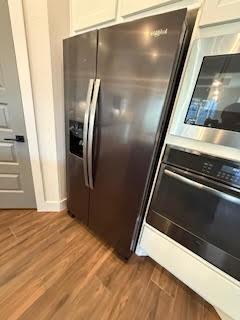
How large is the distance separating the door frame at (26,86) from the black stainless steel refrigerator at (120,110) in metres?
0.30

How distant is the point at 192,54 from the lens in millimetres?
869

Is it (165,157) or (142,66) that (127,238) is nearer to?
(165,157)

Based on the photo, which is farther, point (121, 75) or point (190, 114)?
point (121, 75)

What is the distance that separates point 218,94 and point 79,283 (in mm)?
→ 1549

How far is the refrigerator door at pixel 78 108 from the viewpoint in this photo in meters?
1.20

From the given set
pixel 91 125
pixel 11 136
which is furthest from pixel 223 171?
pixel 11 136

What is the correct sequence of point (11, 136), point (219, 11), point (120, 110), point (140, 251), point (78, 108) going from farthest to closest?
point (11, 136) < point (140, 251) < point (78, 108) < point (120, 110) < point (219, 11)

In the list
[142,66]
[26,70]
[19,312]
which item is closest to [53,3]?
[26,70]

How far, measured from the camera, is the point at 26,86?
142cm

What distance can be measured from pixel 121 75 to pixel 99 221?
1.19 metres

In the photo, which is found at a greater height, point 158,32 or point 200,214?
point 158,32

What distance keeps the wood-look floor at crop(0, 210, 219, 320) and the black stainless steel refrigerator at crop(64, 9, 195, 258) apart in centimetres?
21

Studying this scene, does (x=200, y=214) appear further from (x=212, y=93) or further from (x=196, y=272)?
(x=212, y=93)

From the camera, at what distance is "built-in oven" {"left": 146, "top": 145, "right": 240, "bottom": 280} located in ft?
2.89
